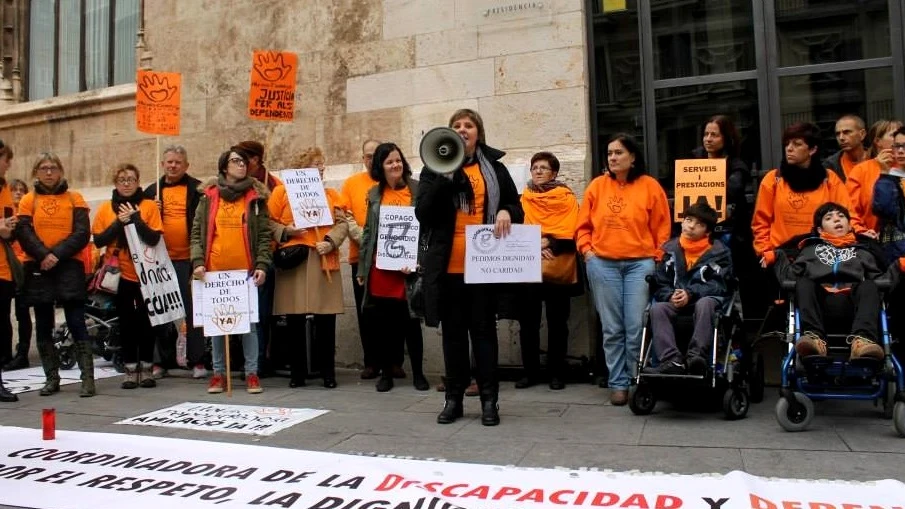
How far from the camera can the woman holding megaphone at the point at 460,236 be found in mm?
5309

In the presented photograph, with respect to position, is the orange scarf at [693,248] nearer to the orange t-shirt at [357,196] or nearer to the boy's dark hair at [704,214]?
the boy's dark hair at [704,214]

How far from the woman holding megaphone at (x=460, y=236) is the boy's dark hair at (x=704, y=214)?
50.9 inches

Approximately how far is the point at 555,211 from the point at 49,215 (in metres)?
4.25

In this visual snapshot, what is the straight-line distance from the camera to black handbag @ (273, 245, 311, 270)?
23.3 feet

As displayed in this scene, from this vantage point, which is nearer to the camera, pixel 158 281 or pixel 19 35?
pixel 158 281

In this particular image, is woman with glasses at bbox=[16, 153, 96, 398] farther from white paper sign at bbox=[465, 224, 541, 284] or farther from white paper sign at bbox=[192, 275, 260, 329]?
white paper sign at bbox=[465, 224, 541, 284]

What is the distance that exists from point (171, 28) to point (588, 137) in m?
5.40

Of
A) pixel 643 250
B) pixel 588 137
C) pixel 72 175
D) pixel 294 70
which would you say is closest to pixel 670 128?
pixel 588 137

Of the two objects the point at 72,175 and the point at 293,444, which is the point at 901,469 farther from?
the point at 72,175

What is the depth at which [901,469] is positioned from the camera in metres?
4.21

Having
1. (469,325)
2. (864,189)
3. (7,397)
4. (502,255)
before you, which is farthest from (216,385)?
(864,189)

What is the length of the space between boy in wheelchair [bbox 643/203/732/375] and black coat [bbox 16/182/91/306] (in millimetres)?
4735

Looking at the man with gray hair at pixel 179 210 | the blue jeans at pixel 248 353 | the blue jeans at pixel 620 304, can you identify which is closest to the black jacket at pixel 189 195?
the man with gray hair at pixel 179 210

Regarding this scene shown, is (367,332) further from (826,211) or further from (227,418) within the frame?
(826,211)
